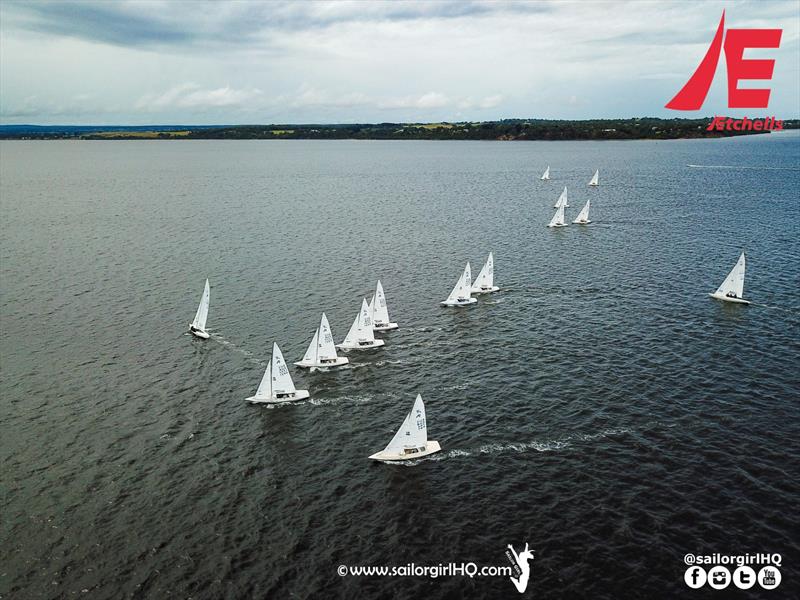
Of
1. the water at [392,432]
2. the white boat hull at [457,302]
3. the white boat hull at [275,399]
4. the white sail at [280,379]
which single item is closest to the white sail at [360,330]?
the water at [392,432]

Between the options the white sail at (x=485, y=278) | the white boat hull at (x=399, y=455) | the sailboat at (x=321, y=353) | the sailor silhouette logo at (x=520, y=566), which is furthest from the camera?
the white sail at (x=485, y=278)

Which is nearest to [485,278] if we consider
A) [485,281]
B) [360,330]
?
[485,281]

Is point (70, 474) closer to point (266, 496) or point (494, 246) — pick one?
point (266, 496)

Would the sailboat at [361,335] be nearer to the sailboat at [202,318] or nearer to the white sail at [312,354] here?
the white sail at [312,354]

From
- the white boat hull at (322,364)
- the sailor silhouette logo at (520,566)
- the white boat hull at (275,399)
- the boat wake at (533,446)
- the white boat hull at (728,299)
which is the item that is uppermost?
the white boat hull at (728,299)

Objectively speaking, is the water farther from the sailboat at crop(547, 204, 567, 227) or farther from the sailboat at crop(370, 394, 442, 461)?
the sailboat at crop(547, 204, 567, 227)

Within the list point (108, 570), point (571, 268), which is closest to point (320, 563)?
point (108, 570)
